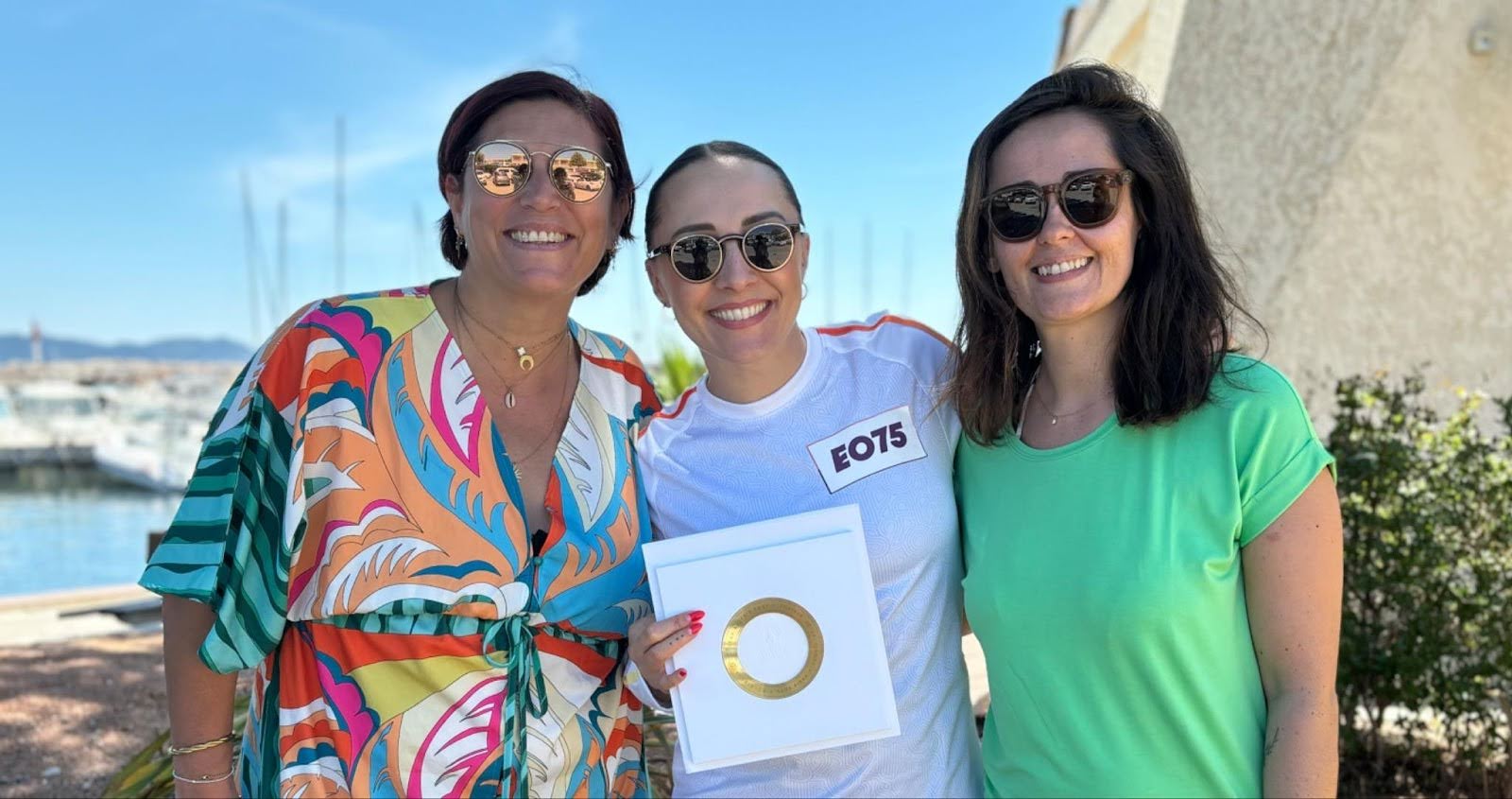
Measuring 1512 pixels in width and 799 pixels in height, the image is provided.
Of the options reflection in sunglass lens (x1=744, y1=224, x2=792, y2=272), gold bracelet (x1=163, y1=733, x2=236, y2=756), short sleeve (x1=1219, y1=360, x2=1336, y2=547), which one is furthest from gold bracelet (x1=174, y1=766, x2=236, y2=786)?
short sleeve (x1=1219, y1=360, x2=1336, y2=547)

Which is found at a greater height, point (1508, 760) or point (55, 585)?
point (1508, 760)

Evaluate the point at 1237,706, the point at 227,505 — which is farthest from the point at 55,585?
the point at 1237,706

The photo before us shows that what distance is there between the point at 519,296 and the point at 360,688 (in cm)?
102

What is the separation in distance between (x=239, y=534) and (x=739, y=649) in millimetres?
1132

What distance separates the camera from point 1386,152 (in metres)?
7.55

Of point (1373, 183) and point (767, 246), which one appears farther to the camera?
point (1373, 183)

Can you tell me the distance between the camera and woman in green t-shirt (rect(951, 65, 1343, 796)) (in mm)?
1948

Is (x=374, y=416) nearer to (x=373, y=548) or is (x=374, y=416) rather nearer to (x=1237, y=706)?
(x=373, y=548)

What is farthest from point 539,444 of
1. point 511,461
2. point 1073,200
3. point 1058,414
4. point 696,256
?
point 1073,200

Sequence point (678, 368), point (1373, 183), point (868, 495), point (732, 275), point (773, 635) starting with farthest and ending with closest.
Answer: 1. point (678, 368)
2. point (1373, 183)
3. point (732, 275)
4. point (868, 495)
5. point (773, 635)

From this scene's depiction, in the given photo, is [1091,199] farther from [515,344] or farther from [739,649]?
[515,344]

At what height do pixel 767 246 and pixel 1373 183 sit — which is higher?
pixel 1373 183

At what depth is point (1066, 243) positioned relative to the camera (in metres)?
2.23

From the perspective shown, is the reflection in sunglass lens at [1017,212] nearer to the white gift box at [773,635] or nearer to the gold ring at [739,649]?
the white gift box at [773,635]
